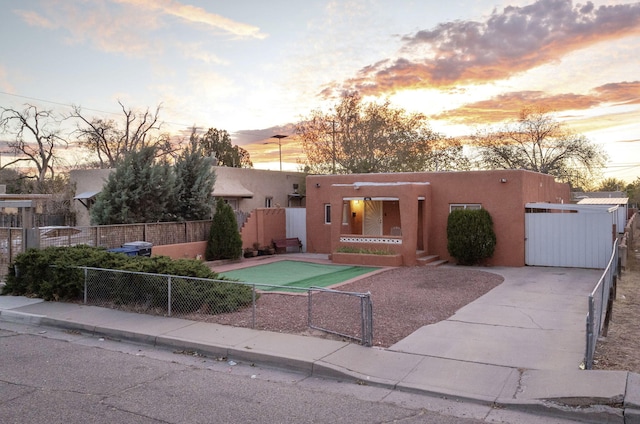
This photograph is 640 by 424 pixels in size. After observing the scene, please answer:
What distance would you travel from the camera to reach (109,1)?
16.9 meters

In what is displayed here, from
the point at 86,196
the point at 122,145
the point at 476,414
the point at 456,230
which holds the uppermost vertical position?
the point at 122,145

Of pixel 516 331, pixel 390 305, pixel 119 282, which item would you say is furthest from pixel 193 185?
pixel 516 331

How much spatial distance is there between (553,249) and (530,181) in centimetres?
318

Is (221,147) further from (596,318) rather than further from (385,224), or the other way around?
(596,318)

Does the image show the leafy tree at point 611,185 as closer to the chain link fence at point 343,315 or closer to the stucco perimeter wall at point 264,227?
the stucco perimeter wall at point 264,227

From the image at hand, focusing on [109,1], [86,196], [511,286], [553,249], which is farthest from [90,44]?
[553,249]

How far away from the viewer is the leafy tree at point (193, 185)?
73.5 feet

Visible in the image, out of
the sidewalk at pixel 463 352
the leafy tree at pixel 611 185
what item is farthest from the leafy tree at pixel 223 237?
the leafy tree at pixel 611 185

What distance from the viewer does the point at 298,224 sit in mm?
26062

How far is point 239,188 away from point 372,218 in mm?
9602

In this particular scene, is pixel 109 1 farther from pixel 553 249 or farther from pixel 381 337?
pixel 553 249

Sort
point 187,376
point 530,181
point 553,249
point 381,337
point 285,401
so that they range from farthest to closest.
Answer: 1. point 530,181
2. point 553,249
3. point 381,337
4. point 187,376
5. point 285,401

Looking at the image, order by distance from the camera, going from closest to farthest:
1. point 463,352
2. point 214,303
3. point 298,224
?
1. point 463,352
2. point 214,303
3. point 298,224

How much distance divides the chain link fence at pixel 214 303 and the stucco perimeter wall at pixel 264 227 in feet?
37.7
